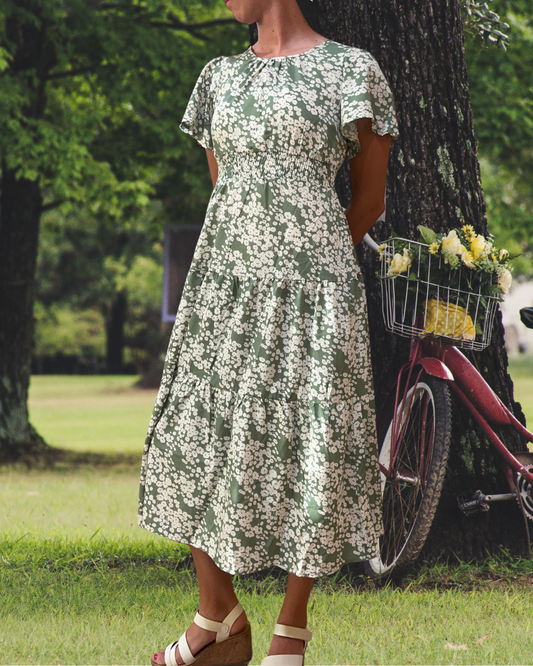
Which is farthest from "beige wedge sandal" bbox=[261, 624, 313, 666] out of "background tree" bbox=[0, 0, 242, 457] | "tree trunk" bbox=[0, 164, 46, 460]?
"tree trunk" bbox=[0, 164, 46, 460]

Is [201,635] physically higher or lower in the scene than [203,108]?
lower

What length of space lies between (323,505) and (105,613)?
55.2 inches

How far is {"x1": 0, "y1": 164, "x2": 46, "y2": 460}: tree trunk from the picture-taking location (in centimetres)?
905

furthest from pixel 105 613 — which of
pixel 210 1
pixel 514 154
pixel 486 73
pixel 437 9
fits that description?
pixel 514 154

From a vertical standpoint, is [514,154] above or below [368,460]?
above

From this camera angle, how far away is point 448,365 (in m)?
3.74

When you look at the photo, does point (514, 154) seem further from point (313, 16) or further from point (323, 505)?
point (323, 505)

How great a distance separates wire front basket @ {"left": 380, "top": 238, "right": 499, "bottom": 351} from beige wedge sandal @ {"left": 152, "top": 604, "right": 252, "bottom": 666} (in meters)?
1.43

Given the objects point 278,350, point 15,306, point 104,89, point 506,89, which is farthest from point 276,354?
point 506,89

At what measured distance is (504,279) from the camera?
347 cm

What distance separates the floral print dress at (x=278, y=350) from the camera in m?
2.54

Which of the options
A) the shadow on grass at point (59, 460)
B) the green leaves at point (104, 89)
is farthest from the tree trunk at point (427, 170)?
the shadow on grass at point (59, 460)

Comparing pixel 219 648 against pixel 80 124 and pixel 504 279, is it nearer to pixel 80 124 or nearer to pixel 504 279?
pixel 504 279

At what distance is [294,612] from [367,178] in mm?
1526
